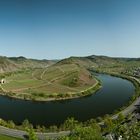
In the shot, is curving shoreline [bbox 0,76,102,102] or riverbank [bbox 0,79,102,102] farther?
riverbank [bbox 0,79,102,102]

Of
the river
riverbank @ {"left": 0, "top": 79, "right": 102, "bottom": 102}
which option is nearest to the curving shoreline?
riverbank @ {"left": 0, "top": 79, "right": 102, "bottom": 102}

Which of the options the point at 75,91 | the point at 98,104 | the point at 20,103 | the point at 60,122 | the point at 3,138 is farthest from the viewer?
the point at 75,91

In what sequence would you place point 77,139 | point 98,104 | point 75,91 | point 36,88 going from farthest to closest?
point 36,88 < point 75,91 < point 98,104 < point 77,139

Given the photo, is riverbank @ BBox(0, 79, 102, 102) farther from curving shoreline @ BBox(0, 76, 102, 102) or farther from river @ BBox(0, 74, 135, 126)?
river @ BBox(0, 74, 135, 126)

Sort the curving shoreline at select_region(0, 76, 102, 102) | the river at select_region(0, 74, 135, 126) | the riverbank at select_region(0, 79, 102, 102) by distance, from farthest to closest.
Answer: the riverbank at select_region(0, 79, 102, 102) < the curving shoreline at select_region(0, 76, 102, 102) < the river at select_region(0, 74, 135, 126)

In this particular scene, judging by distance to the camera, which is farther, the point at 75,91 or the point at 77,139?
the point at 75,91

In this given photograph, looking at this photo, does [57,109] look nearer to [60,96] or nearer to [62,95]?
[60,96]

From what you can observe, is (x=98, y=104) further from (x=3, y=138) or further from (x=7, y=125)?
(x=3, y=138)

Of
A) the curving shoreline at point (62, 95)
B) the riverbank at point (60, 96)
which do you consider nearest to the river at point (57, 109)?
the curving shoreline at point (62, 95)

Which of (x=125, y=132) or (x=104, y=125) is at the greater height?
(x=125, y=132)

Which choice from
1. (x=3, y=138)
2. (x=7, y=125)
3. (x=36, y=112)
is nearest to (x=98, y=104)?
(x=36, y=112)

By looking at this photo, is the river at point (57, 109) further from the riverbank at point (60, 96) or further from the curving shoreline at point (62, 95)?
the riverbank at point (60, 96)
